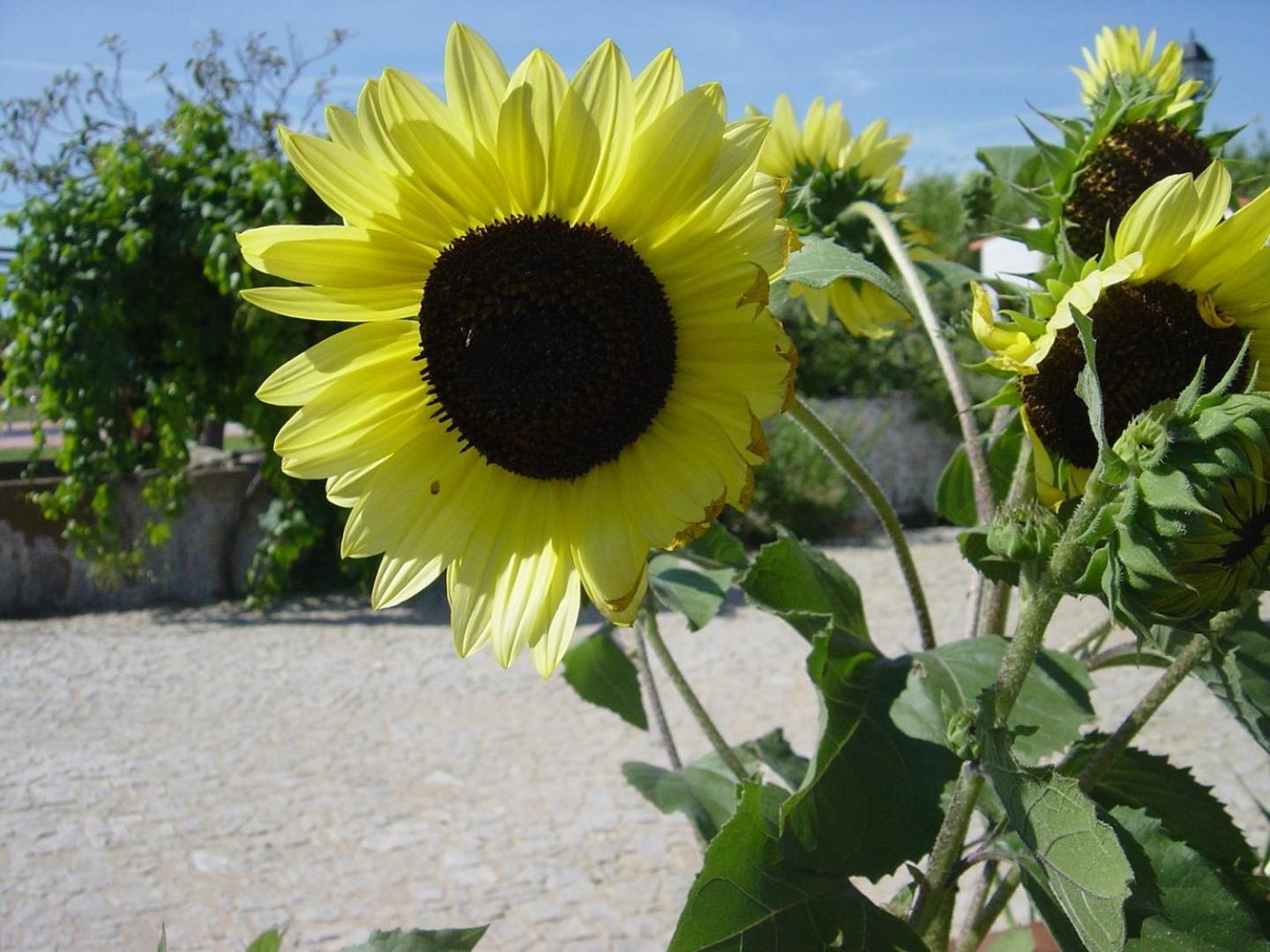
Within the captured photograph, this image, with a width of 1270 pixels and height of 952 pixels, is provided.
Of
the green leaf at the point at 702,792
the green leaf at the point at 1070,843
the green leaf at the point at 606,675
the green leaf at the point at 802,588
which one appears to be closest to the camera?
the green leaf at the point at 1070,843

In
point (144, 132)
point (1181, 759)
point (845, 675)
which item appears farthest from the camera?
point (144, 132)

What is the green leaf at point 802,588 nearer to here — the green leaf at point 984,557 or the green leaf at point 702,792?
the green leaf at point 984,557

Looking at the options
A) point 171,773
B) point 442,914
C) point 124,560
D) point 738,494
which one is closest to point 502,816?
point 442,914

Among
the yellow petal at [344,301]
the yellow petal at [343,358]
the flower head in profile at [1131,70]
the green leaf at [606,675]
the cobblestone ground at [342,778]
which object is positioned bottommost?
the cobblestone ground at [342,778]

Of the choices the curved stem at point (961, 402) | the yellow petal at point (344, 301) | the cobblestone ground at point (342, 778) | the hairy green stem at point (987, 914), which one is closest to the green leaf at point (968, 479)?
the curved stem at point (961, 402)

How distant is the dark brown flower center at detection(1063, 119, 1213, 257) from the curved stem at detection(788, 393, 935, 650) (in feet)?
0.51

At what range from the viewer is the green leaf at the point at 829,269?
533 millimetres

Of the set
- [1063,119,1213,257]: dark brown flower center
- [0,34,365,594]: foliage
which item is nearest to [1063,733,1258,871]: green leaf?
[1063,119,1213,257]: dark brown flower center

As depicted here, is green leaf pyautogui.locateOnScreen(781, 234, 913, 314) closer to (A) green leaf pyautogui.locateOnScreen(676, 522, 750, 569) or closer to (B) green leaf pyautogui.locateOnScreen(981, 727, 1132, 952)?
(B) green leaf pyautogui.locateOnScreen(981, 727, 1132, 952)

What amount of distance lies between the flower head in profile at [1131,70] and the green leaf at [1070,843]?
42 centimetres

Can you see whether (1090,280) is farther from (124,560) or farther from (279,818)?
(124,560)

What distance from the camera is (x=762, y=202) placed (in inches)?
19.3

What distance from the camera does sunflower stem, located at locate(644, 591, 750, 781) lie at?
2.53 feet

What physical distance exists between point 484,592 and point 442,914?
200 cm
